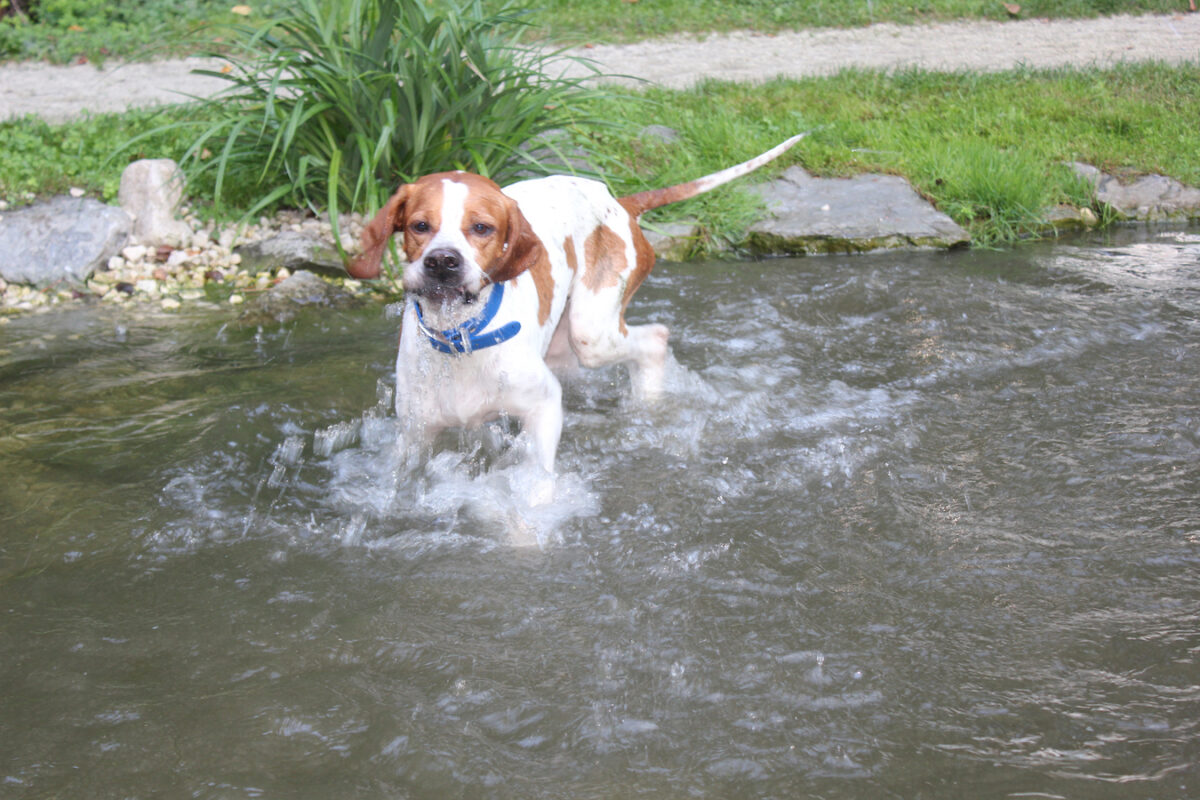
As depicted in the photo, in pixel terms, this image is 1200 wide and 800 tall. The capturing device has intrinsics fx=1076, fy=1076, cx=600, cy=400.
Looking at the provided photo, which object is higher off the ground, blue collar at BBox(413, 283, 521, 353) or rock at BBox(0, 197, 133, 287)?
blue collar at BBox(413, 283, 521, 353)

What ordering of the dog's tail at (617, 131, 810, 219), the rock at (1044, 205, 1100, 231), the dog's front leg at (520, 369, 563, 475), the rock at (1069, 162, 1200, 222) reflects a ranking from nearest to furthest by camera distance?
the dog's front leg at (520, 369, 563, 475) → the dog's tail at (617, 131, 810, 219) → the rock at (1044, 205, 1100, 231) → the rock at (1069, 162, 1200, 222)

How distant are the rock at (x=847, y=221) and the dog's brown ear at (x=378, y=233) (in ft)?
12.1

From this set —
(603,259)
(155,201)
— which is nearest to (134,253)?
(155,201)

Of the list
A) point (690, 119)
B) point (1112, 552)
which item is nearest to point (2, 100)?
point (690, 119)

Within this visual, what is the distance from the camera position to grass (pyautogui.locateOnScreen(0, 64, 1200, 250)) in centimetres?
688

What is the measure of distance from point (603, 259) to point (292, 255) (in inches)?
100

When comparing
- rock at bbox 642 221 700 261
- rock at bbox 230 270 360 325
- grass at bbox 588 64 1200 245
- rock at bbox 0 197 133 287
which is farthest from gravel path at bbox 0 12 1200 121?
rock at bbox 230 270 360 325

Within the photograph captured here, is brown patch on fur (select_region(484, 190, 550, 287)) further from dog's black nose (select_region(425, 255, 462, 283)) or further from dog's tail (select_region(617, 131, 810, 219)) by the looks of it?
dog's tail (select_region(617, 131, 810, 219))

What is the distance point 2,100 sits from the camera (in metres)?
8.53

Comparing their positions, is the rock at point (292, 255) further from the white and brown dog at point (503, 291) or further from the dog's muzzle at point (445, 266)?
the dog's muzzle at point (445, 266)

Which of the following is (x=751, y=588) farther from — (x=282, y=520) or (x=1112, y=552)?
(x=282, y=520)

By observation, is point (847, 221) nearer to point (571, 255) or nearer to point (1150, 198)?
point (1150, 198)

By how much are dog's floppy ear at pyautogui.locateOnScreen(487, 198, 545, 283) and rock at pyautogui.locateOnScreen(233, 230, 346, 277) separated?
118 inches

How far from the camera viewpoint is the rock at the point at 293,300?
5.61 meters
